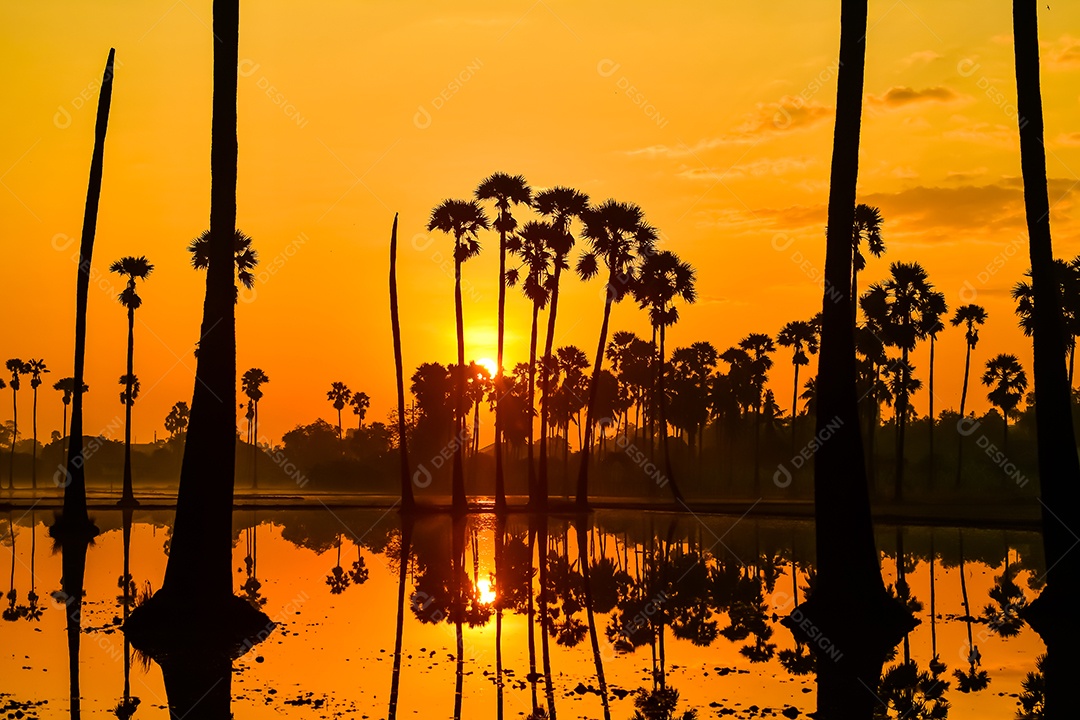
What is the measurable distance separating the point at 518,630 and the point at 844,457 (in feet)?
18.5

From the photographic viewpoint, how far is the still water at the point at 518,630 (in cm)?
1116

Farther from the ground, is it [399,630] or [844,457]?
[844,457]

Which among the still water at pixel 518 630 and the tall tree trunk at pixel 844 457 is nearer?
the still water at pixel 518 630

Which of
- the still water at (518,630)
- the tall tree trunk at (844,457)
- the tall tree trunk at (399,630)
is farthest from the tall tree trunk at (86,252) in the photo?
the tall tree trunk at (844,457)

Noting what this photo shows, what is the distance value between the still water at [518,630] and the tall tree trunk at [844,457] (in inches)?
30.1

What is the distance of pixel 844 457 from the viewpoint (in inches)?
668

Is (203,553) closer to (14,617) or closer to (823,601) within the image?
(14,617)

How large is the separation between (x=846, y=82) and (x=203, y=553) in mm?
12400

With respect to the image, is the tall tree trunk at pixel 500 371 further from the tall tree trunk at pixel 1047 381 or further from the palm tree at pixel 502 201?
the tall tree trunk at pixel 1047 381

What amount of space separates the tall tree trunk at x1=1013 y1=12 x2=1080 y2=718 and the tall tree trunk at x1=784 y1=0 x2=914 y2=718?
2.56 metres

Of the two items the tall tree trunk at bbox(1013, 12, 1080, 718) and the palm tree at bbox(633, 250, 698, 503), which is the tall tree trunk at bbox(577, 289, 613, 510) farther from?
the tall tree trunk at bbox(1013, 12, 1080, 718)

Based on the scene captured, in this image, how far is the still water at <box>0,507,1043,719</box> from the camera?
11.2m

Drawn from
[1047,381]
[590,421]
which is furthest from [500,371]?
[1047,381]

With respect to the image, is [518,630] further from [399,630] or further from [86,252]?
[86,252]
